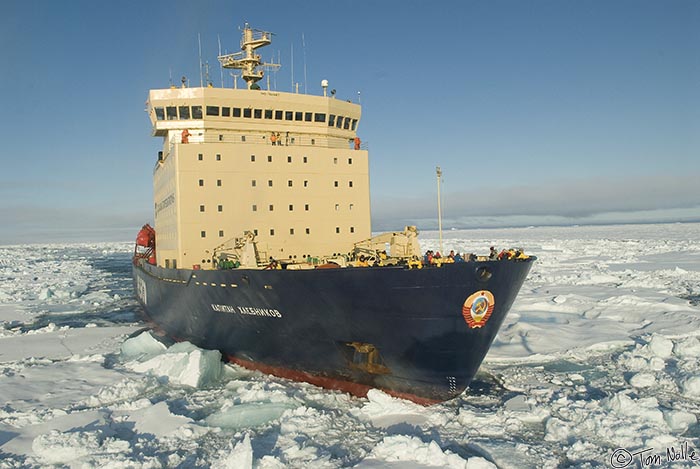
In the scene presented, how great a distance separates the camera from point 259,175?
42.2 feet

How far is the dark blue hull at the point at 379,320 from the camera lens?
26.1 feet

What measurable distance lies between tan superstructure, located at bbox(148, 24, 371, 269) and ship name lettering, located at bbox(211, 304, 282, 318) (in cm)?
170

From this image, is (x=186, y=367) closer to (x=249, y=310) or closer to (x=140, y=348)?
(x=249, y=310)

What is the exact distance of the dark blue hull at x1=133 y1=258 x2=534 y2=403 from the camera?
7.95 metres

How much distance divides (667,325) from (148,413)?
13771 mm

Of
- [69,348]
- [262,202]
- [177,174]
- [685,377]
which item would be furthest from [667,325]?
[69,348]

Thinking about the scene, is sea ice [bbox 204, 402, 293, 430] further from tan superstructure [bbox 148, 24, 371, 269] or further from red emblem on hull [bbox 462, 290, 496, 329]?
tan superstructure [bbox 148, 24, 371, 269]

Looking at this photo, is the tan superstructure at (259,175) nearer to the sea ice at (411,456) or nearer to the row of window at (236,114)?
the row of window at (236,114)

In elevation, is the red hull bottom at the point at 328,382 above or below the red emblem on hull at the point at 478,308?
below

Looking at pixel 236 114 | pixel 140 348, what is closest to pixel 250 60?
pixel 236 114

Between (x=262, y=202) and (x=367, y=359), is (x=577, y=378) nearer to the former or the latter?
(x=367, y=359)

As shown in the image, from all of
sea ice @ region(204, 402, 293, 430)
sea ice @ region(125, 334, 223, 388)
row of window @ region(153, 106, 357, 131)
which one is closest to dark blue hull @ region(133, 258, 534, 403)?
sea ice @ region(125, 334, 223, 388)

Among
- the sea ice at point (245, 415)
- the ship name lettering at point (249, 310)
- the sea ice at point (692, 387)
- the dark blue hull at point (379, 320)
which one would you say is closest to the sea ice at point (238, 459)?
the sea ice at point (245, 415)

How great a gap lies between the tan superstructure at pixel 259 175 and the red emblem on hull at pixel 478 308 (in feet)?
18.5
